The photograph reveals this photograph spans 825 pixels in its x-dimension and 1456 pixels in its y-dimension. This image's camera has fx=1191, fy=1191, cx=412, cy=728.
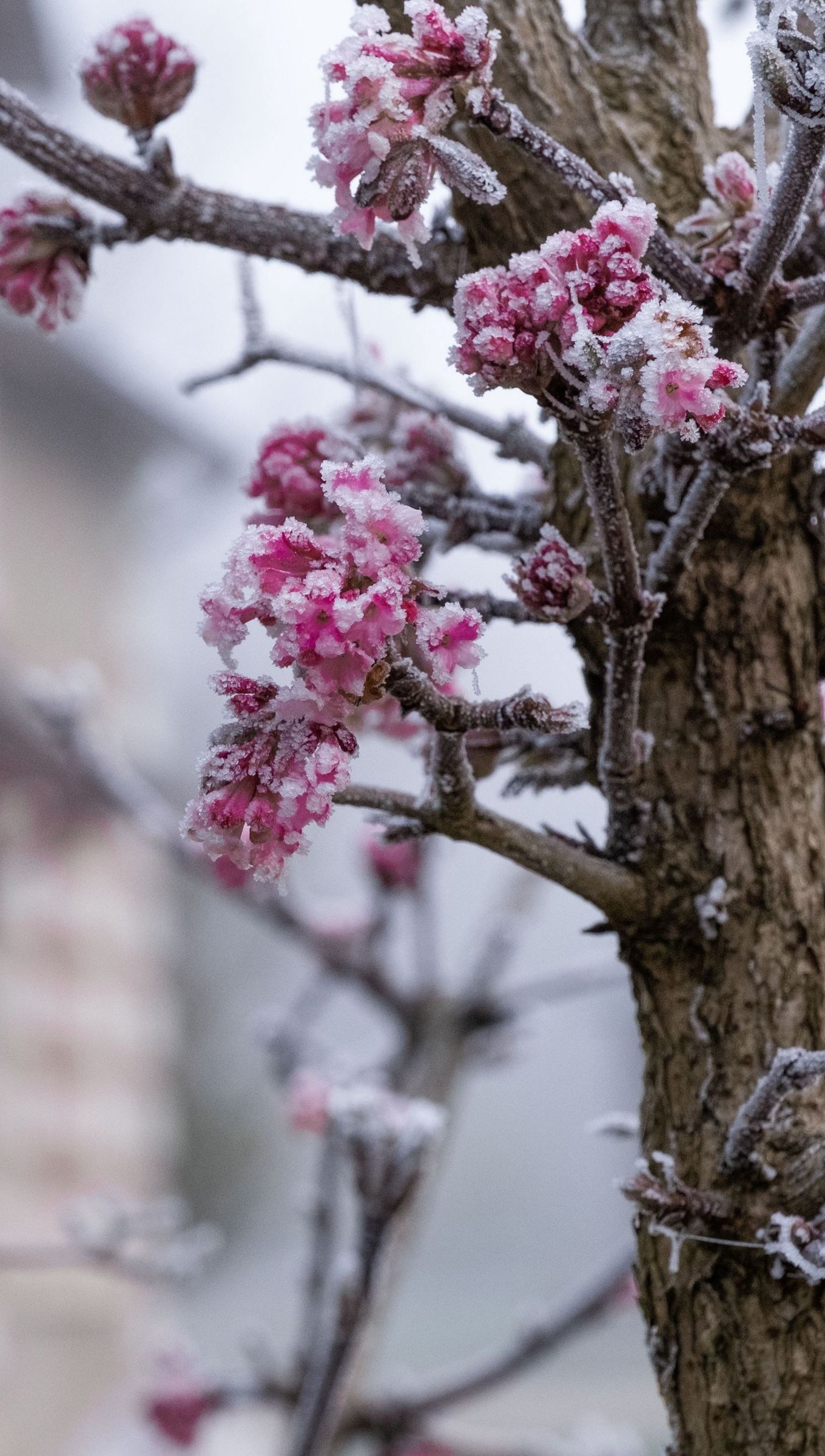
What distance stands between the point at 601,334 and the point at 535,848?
24cm

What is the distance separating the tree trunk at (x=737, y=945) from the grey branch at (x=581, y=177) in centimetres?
13

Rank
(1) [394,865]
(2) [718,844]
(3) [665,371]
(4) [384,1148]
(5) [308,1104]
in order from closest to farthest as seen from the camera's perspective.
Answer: (3) [665,371], (2) [718,844], (4) [384,1148], (5) [308,1104], (1) [394,865]

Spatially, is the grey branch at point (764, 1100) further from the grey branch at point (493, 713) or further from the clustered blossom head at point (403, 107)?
the clustered blossom head at point (403, 107)

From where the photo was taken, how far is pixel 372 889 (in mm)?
1568

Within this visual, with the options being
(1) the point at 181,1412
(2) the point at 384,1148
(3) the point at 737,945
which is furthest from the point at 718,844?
(1) the point at 181,1412

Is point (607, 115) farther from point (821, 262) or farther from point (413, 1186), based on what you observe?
point (413, 1186)

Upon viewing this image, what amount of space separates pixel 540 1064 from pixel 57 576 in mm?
2502

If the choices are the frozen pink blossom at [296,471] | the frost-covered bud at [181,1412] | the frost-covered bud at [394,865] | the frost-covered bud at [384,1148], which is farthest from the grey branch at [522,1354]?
the frozen pink blossom at [296,471]

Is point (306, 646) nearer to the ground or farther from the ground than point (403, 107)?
nearer to the ground

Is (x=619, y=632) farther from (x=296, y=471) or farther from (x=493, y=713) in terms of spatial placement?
(x=296, y=471)

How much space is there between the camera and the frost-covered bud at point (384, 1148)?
98 cm

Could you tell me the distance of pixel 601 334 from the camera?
40 cm

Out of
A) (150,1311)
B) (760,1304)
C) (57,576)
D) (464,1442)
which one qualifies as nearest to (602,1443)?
(464,1442)

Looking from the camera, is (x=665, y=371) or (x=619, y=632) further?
(x=619, y=632)
